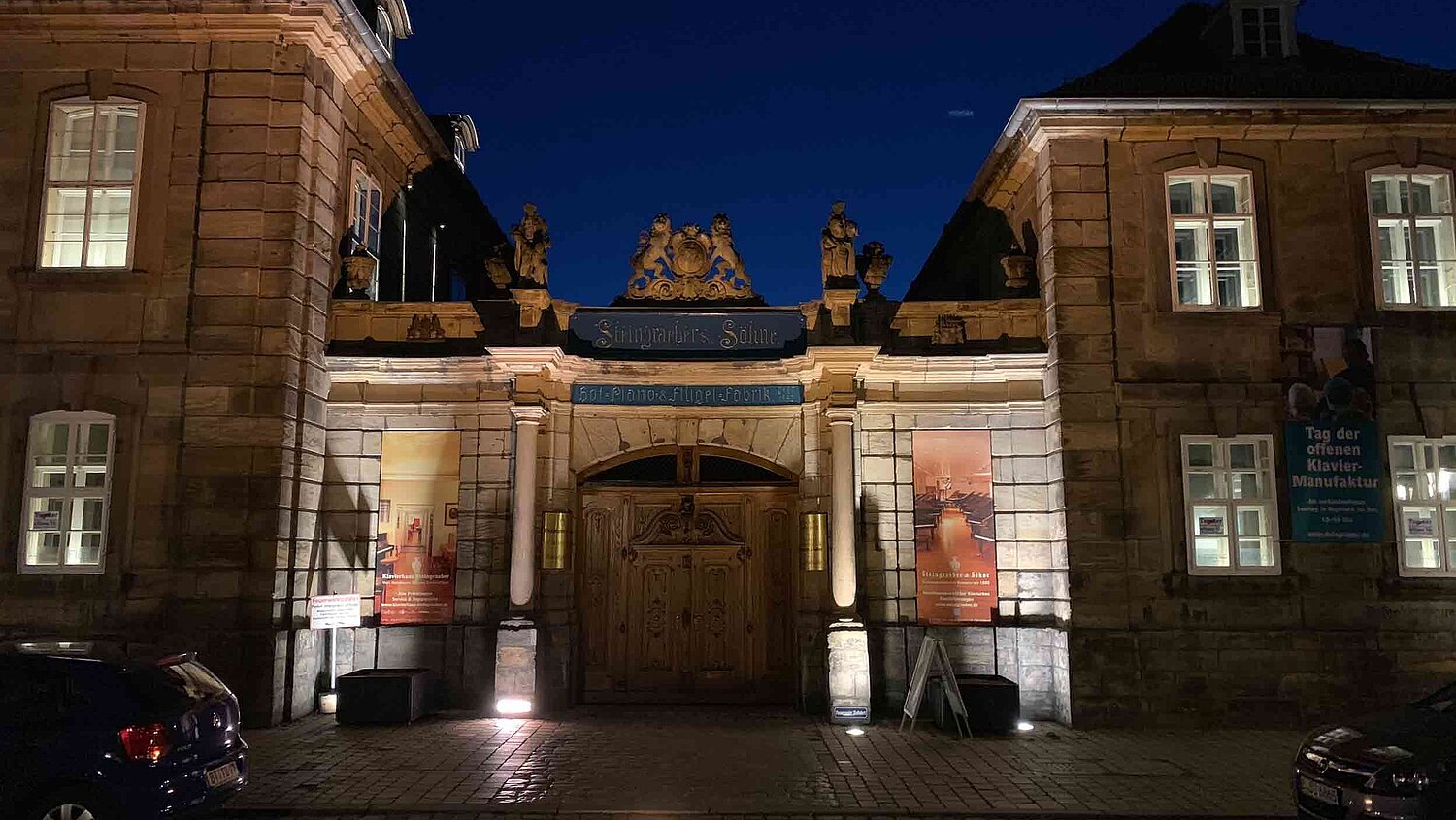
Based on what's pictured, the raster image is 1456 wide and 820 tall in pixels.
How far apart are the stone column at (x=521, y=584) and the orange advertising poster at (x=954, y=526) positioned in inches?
198

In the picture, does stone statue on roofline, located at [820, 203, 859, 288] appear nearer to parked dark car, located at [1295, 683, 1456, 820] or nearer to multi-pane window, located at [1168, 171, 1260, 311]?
multi-pane window, located at [1168, 171, 1260, 311]

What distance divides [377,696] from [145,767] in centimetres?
556

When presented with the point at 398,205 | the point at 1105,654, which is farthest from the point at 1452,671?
the point at 398,205

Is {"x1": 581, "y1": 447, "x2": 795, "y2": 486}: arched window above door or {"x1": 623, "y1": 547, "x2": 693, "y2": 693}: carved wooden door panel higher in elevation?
{"x1": 581, "y1": 447, "x2": 795, "y2": 486}: arched window above door

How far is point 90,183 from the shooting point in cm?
1265

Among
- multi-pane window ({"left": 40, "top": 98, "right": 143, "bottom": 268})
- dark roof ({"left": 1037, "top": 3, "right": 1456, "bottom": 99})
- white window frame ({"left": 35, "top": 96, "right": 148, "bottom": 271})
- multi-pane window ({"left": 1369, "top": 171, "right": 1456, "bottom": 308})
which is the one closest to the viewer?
white window frame ({"left": 35, "top": 96, "right": 148, "bottom": 271})

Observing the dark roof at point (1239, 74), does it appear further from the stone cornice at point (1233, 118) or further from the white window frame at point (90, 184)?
the white window frame at point (90, 184)

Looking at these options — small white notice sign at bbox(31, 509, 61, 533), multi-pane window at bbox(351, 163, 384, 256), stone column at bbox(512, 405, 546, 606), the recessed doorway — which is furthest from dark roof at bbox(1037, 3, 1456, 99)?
small white notice sign at bbox(31, 509, 61, 533)

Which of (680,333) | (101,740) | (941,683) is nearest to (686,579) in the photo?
(680,333)

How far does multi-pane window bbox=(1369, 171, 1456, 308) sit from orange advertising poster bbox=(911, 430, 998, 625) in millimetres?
5681

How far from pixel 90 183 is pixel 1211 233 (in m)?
14.3

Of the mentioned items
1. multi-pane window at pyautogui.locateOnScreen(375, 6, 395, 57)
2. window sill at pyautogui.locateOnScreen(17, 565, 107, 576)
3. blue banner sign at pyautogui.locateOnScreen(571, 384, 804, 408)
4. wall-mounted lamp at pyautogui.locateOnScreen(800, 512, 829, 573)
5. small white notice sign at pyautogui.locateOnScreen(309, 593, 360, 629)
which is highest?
multi-pane window at pyautogui.locateOnScreen(375, 6, 395, 57)

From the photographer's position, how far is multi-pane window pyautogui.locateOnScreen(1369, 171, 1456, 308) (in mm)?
13422

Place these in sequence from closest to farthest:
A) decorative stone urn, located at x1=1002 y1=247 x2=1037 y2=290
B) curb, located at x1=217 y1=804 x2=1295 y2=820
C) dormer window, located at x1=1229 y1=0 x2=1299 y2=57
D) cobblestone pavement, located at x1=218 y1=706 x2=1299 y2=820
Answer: curb, located at x1=217 y1=804 x2=1295 y2=820
cobblestone pavement, located at x1=218 y1=706 x2=1299 y2=820
decorative stone urn, located at x1=1002 y1=247 x2=1037 y2=290
dormer window, located at x1=1229 y1=0 x2=1299 y2=57
